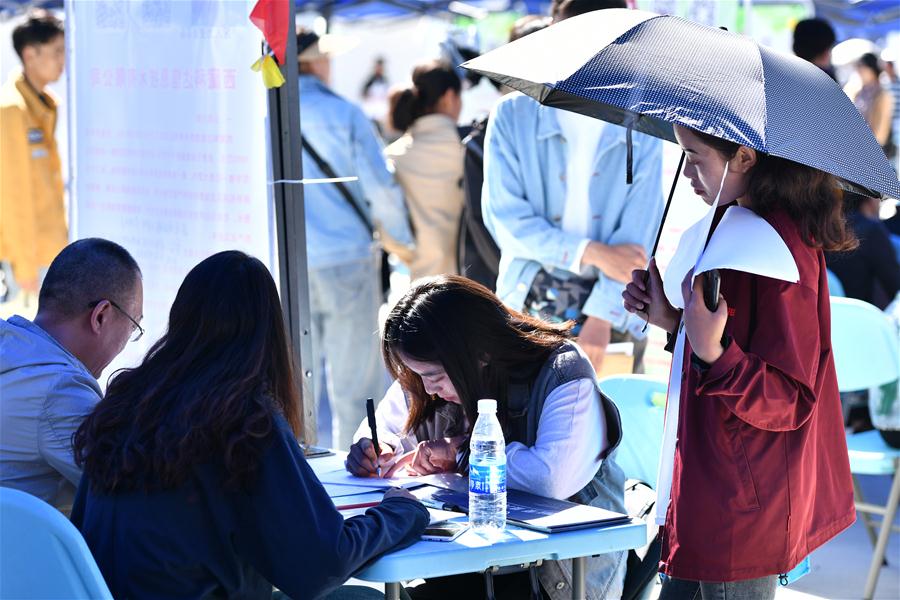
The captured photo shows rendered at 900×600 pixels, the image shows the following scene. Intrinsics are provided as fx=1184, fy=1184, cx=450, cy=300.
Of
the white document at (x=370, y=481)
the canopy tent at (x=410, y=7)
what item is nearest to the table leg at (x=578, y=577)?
the white document at (x=370, y=481)

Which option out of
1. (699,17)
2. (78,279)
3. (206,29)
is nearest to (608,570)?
(78,279)

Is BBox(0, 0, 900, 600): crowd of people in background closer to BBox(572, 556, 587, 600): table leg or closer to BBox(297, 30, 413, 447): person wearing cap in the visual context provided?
BBox(572, 556, 587, 600): table leg

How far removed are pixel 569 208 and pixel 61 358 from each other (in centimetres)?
205

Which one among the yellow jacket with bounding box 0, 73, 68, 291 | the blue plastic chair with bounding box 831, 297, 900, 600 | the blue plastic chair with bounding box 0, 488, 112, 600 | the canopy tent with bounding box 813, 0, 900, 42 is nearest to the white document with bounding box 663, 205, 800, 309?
the blue plastic chair with bounding box 0, 488, 112, 600

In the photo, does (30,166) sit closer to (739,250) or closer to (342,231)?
(342,231)

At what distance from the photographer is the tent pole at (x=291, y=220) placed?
3.26 meters

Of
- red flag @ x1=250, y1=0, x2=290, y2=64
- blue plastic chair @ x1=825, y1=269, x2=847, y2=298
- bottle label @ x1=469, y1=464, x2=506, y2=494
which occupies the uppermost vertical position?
red flag @ x1=250, y1=0, x2=290, y2=64

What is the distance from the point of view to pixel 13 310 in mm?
6438

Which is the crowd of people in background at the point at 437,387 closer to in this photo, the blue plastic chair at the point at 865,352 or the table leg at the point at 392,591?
the table leg at the point at 392,591

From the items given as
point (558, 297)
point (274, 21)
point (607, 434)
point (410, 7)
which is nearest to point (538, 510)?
point (607, 434)

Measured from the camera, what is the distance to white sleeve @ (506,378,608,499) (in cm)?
258

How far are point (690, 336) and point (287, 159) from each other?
148 centimetres

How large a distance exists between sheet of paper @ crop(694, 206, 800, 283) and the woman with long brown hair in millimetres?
803

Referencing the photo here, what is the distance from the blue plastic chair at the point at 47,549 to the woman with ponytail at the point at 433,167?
374 cm
